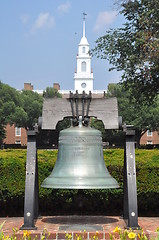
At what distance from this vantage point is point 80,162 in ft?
21.0

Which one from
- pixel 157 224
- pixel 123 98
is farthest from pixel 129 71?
pixel 123 98

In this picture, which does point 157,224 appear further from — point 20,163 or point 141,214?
point 20,163

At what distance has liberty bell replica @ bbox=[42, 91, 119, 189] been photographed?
20.5 ft

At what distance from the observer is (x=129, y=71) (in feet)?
57.9

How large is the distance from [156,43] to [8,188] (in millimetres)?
8882

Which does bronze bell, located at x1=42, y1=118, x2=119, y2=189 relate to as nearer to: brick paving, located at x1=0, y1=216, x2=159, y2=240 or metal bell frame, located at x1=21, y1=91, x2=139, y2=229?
metal bell frame, located at x1=21, y1=91, x2=139, y2=229

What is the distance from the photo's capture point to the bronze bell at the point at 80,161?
20.5 ft

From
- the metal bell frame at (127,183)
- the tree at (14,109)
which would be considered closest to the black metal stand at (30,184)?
the metal bell frame at (127,183)

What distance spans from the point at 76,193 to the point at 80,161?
2.74m

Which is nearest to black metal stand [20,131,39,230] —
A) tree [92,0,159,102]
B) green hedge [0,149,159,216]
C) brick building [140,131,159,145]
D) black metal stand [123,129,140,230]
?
black metal stand [123,129,140,230]

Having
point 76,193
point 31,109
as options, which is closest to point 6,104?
point 31,109

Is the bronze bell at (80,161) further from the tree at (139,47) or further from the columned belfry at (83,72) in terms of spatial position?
the columned belfry at (83,72)

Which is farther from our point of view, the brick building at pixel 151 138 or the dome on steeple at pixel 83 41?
the dome on steeple at pixel 83 41

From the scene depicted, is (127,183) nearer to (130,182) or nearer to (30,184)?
(130,182)
